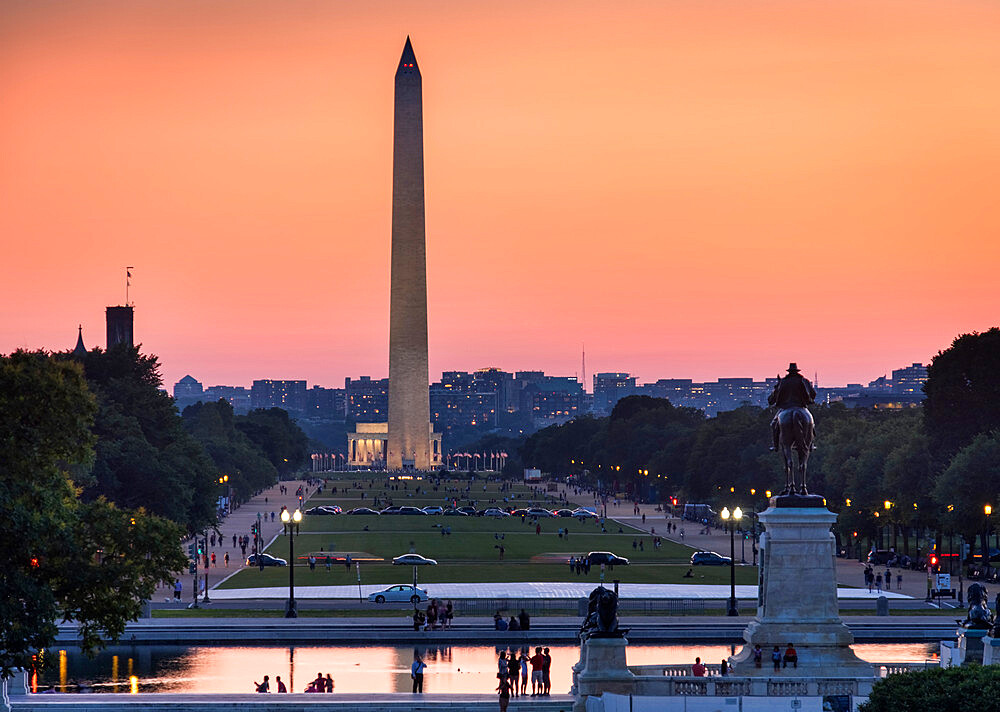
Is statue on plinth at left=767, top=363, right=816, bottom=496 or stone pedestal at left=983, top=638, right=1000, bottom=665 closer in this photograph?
stone pedestal at left=983, top=638, right=1000, bottom=665

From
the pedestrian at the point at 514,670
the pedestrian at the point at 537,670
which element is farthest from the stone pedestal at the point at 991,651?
the pedestrian at the point at 514,670

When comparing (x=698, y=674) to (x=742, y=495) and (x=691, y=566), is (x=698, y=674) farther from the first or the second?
(x=742, y=495)

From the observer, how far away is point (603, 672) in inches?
1374

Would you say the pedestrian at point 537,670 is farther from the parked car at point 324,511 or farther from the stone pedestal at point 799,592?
the parked car at point 324,511

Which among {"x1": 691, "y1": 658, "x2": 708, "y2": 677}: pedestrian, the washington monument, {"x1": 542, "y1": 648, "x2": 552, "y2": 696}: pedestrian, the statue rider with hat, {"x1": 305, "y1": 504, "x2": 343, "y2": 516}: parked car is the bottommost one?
{"x1": 542, "y1": 648, "x2": 552, "y2": 696}: pedestrian

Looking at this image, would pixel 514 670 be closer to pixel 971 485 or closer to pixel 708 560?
pixel 971 485

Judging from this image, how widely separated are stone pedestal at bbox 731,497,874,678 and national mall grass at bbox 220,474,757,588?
34986mm

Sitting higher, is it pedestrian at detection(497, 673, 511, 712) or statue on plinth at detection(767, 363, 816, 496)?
statue on plinth at detection(767, 363, 816, 496)

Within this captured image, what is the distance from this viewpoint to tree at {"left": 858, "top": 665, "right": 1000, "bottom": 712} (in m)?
26.8

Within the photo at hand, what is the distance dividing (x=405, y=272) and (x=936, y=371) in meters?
99.1

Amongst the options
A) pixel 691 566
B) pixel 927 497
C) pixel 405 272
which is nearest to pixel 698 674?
pixel 691 566

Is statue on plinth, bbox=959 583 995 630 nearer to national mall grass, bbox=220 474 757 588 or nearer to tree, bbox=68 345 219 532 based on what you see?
national mall grass, bbox=220 474 757 588

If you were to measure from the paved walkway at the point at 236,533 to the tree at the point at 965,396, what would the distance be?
36.2m

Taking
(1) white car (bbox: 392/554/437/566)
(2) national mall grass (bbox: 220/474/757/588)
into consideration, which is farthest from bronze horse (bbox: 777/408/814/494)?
(1) white car (bbox: 392/554/437/566)
